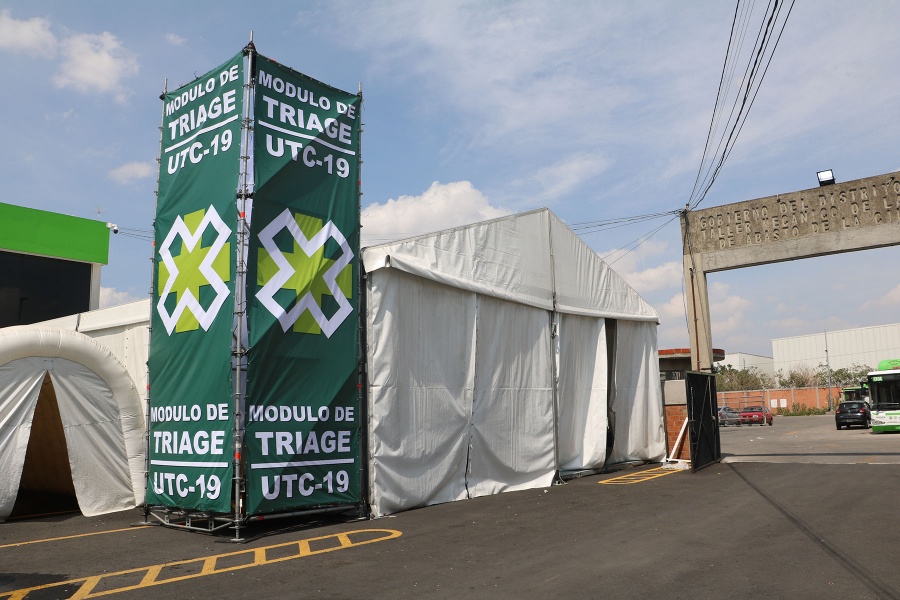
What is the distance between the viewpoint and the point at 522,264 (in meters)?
13.7

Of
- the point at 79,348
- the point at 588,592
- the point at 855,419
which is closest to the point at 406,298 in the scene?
the point at 79,348

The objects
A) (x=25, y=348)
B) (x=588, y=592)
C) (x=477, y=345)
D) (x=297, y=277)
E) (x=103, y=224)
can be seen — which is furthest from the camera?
(x=103, y=224)

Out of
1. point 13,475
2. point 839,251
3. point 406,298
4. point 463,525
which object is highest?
point 839,251

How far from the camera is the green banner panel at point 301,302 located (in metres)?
8.94

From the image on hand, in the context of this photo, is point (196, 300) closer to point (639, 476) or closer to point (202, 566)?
point (202, 566)

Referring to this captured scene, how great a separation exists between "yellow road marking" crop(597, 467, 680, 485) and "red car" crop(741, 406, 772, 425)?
99.8ft

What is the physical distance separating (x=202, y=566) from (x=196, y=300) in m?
3.72

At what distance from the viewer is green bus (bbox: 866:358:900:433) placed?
2883 centimetres

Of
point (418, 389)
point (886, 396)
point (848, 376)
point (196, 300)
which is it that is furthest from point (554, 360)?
point (848, 376)

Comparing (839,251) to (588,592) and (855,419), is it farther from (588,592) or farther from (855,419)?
(855,419)

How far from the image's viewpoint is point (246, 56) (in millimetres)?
9375

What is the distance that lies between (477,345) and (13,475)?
7.44 metres

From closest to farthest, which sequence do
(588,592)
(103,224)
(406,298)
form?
→ (588,592) → (406,298) → (103,224)

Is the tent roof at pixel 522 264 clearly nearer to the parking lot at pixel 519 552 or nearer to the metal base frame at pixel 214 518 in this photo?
the metal base frame at pixel 214 518
